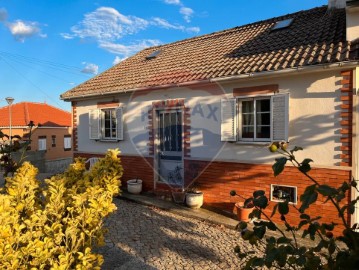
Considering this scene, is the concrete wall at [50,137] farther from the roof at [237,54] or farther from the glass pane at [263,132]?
the glass pane at [263,132]

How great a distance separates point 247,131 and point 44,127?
2263 cm

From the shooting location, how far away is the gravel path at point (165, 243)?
185 inches

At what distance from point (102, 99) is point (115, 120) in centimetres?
100

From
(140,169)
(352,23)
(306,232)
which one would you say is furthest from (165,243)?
(352,23)

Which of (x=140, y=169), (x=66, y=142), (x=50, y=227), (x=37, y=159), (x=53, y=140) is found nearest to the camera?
(x=50, y=227)

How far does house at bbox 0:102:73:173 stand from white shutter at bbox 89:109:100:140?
1384 centimetres

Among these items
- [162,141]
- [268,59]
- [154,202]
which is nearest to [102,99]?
[162,141]

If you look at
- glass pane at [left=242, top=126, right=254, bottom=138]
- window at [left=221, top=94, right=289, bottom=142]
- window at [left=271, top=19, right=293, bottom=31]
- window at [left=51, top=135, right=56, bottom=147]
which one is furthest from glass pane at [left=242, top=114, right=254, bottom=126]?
window at [left=51, top=135, right=56, bottom=147]

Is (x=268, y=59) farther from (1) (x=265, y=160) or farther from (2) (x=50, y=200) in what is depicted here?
(2) (x=50, y=200)

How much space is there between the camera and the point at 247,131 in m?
7.16

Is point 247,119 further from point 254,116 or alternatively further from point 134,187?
point 134,187

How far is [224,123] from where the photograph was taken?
726 cm

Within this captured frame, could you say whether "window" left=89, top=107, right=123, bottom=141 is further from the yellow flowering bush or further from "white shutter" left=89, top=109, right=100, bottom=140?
the yellow flowering bush

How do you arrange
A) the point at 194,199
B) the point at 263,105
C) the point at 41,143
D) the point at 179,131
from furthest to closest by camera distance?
the point at 41,143, the point at 179,131, the point at 194,199, the point at 263,105
